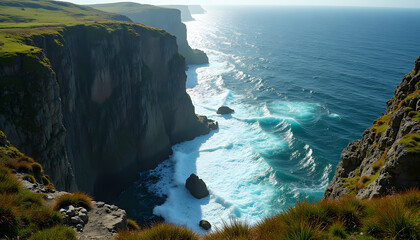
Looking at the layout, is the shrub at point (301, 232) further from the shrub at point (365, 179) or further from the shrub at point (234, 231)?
the shrub at point (365, 179)

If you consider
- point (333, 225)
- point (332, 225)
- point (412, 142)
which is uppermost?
point (412, 142)

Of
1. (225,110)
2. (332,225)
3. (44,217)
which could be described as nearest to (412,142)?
(332,225)

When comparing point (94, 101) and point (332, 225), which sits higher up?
point (332, 225)

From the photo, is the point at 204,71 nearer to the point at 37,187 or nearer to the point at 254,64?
the point at 254,64

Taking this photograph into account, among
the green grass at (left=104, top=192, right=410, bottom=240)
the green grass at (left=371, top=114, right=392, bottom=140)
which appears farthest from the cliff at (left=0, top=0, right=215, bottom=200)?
the green grass at (left=371, top=114, right=392, bottom=140)

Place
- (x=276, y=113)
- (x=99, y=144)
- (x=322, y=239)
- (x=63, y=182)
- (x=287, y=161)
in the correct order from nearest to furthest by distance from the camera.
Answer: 1. (x=322, y=239)
2. (x=63, y=182)
3. (x=99, y=144)
4. (x=287, y=161)
5. (x=276, y=113)

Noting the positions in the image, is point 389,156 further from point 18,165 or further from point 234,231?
point 18,165

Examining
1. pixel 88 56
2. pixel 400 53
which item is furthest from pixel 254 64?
pixel 88 56
